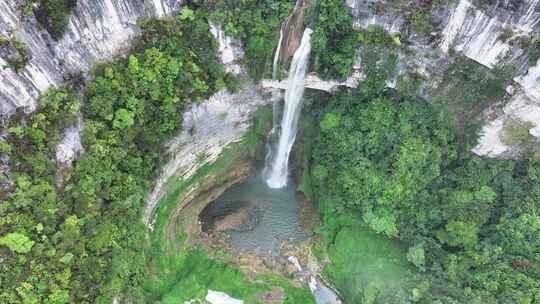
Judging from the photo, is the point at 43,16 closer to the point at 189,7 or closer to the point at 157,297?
the point at 189,7

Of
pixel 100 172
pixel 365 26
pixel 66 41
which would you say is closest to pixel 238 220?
pixel 100 172

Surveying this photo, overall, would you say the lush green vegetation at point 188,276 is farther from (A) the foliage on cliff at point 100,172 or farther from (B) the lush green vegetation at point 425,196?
(B) the lush green vegetation at point 425,196

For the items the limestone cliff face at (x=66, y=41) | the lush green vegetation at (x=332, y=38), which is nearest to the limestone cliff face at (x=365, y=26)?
the limestone cliff face at (x=66, y=41)

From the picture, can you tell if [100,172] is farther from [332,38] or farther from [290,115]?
[332,38]

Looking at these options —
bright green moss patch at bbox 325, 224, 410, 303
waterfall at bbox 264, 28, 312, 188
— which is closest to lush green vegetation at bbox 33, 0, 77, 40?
waterfall at bbox 264, 28, 312, 188

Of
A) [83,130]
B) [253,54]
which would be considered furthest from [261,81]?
[83,130]

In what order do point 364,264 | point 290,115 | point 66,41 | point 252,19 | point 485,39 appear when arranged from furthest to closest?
point 290,115 → point 364,264 → point 252,19 → point 485,39 → point 66,41
